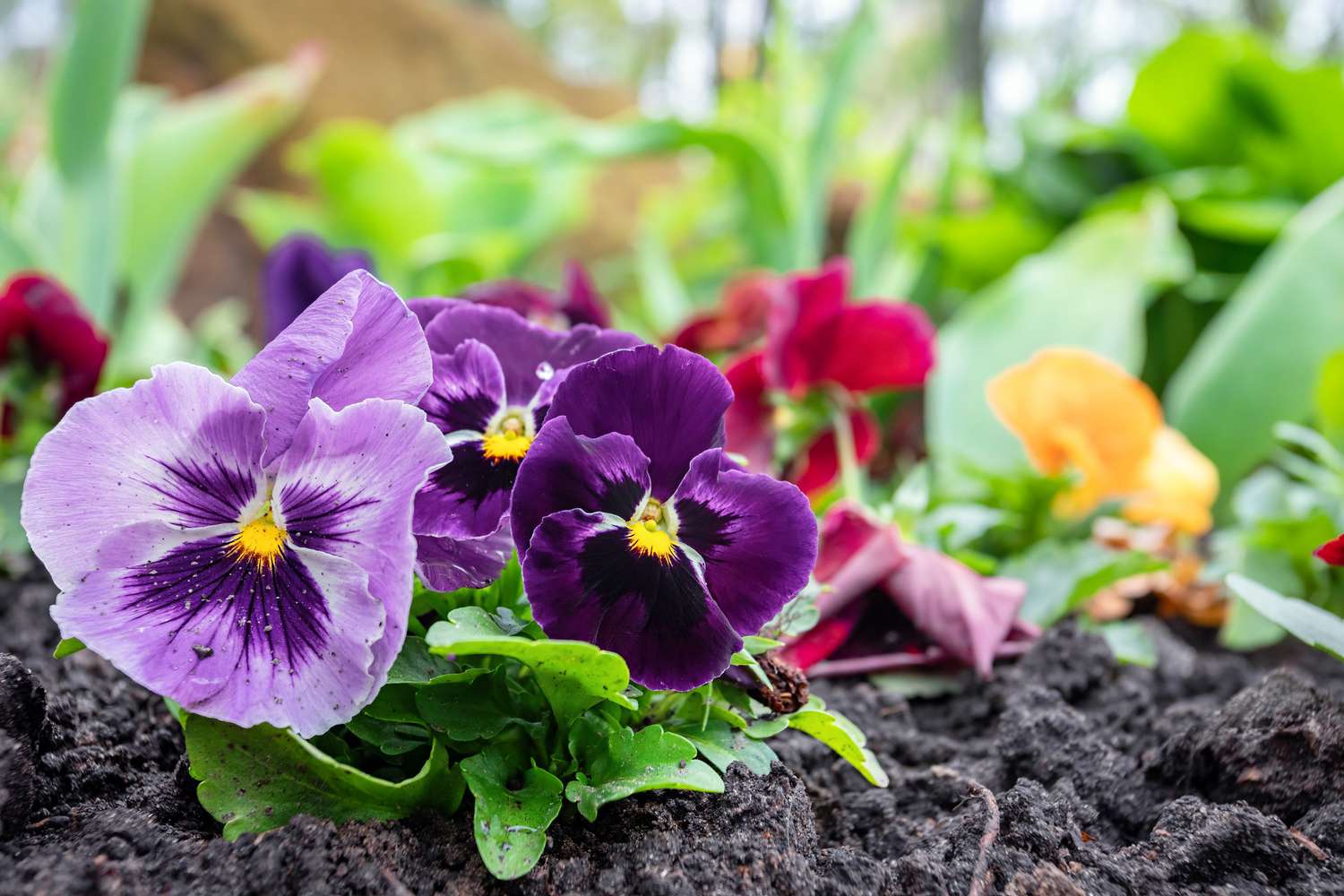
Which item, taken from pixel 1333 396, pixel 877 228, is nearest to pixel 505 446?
pixel 1333 396

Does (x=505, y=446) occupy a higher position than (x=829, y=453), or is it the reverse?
(x=505, y=446)

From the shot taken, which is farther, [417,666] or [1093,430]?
[1093,430]

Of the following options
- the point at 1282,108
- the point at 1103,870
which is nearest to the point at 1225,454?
the point at 1282,108

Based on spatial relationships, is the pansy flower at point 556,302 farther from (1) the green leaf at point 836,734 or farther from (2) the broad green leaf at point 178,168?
(2) the broad green leaf at point 178,168

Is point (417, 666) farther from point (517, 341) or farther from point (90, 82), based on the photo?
point (90, 82)

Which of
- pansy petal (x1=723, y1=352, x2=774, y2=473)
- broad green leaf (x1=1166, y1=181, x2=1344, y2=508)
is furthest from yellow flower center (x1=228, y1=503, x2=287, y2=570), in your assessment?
broad green leaf (x1=1166, y1=181, x2=1344, y2=508)

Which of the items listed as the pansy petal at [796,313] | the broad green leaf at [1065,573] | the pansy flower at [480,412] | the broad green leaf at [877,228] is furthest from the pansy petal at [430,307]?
the broad green leaf at [877,228]

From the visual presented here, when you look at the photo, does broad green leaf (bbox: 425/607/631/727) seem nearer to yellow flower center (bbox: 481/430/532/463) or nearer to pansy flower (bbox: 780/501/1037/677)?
yellow flower center (bbox: 481/430/532/463)
